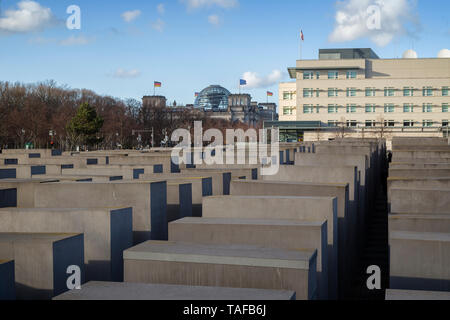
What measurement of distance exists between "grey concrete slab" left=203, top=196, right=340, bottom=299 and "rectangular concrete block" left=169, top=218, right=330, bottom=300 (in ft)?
4.36

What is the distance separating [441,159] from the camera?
22.8 m

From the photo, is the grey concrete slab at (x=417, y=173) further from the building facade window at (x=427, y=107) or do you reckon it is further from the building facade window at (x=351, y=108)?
the building facade window at (x=427, y=107)

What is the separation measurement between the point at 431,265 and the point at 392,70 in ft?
290

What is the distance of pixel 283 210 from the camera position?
11.2 meters

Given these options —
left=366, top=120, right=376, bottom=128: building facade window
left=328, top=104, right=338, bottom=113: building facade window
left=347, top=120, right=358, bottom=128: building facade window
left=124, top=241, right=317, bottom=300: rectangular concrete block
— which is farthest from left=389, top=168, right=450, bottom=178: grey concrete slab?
left=366, top=120, right=376, bottom=128: building facade window

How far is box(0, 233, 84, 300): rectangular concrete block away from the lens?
315 inches

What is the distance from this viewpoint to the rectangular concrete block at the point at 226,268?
7.28 metres

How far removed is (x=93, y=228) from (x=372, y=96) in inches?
3297

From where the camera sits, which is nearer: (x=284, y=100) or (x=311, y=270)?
(x=311, y=270)

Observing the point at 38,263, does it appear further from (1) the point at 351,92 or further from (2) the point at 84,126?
(1) the point at 351,92

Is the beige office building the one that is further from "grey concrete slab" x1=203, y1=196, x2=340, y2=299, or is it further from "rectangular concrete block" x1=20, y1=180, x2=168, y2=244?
"grey concrete slab" x1=203, y1=196, x2=340, y2=299
